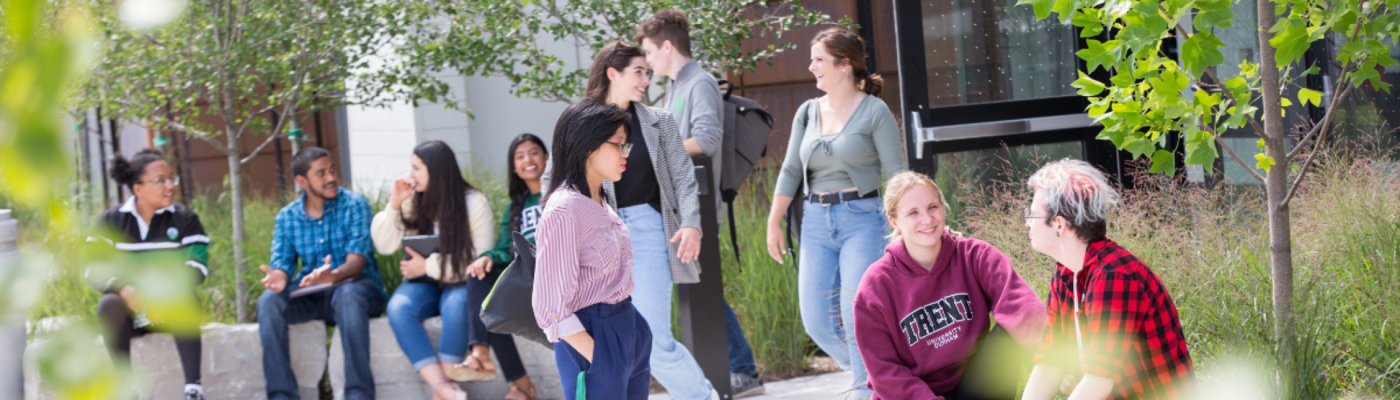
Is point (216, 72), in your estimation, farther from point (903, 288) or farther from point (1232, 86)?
point (1232, 86)

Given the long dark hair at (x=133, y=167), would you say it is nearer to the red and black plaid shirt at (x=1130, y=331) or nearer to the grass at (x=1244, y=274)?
the grass at (x=1244, y=274)

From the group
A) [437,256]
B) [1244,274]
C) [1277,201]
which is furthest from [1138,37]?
[437,256]

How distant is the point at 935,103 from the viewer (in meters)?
4.66

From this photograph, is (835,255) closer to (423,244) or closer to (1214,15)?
(1214,15)

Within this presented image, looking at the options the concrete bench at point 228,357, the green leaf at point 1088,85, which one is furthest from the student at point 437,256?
the green leaf at point 1088,85

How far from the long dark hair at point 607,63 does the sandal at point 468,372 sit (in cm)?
138

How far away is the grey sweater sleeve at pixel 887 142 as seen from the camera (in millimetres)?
3549

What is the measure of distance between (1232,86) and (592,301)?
1716mm

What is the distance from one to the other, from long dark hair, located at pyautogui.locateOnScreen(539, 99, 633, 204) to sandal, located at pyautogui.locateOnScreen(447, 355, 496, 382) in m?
1.76

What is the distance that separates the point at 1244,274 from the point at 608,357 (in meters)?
1.86

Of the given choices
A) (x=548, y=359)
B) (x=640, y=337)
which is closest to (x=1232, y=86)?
(x=640, y=337)

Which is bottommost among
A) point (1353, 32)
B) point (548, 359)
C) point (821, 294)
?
point (548, 359)

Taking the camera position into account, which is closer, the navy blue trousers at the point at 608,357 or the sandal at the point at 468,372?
the navy blue trousers at the point at 608,357

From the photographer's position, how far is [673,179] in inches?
137
